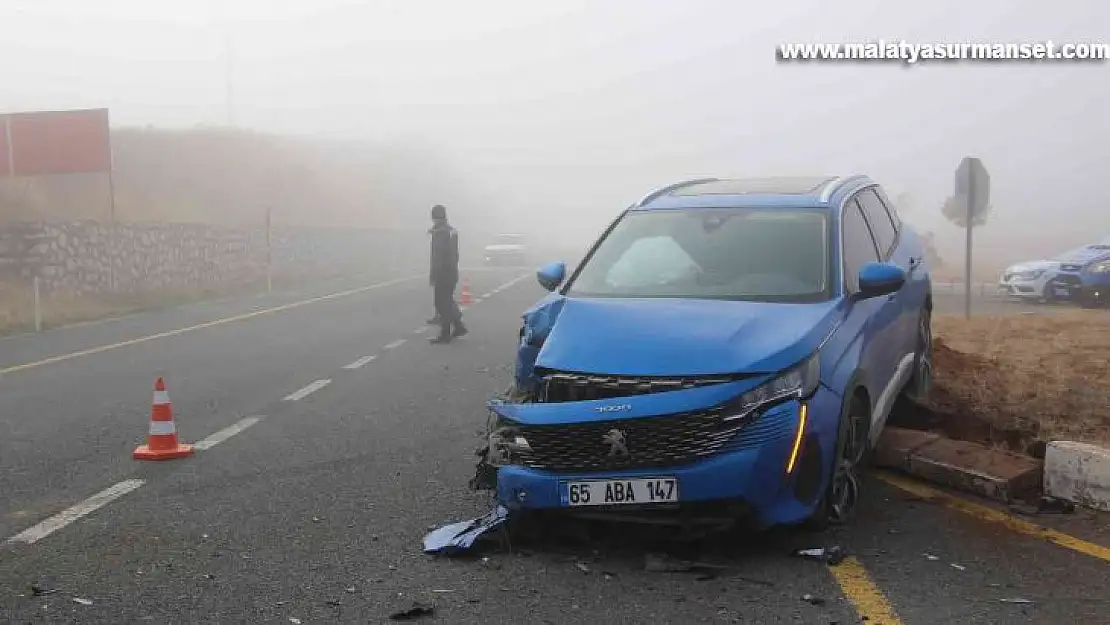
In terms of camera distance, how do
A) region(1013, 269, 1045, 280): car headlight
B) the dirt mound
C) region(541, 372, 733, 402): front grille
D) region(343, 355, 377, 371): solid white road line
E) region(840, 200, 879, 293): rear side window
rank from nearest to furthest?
region(541, 372, 733, 402): front grille
region(840, 200, 879, 293): rear side window
the dirt mound
region(343, 355, 377, 371): solid white road line
region(1013, 269, 1045, 280): car headlight

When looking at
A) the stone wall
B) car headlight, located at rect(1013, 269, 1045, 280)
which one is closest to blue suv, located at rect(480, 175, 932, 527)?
the stone wall

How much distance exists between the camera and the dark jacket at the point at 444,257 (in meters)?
16.1

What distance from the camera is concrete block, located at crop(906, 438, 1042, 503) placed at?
6.10m

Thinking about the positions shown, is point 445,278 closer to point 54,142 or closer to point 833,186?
point 833,186

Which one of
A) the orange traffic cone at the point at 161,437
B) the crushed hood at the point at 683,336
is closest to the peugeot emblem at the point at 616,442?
the crushed hood at the point at 683,336

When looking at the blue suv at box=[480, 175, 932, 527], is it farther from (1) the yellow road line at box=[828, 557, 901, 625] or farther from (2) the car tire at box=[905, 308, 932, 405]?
(2) the car tire at box=[905, 308, 932, 405]

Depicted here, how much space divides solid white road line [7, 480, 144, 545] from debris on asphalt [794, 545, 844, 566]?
3801 millimetres

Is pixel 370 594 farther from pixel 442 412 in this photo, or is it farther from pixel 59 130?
pixel 59 130

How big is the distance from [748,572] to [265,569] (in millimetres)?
2197

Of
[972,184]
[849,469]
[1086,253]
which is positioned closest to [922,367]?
[849,469]

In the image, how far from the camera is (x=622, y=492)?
16.1 feet

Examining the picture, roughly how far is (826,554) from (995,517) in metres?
1.31

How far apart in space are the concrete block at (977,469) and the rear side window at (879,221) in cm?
135

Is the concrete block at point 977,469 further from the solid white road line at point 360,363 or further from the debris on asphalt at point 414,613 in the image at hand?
the solid white road line at point 360,363
